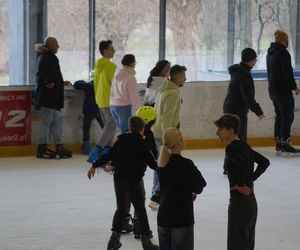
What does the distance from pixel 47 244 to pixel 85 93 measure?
4.62m

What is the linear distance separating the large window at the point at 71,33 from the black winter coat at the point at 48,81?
1.09m

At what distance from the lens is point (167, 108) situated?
745cm

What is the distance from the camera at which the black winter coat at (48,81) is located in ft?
34.2

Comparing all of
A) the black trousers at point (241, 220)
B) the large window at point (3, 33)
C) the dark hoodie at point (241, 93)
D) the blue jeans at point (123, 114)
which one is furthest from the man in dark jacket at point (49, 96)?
the black trousers at point (241, 220)

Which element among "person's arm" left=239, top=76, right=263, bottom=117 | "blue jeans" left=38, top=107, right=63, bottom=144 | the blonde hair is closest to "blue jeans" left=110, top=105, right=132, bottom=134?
"person's arm" left=239, top=76, right=263, bottom=117

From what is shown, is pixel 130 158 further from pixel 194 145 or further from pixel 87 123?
pixel 194 145

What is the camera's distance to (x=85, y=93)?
1104 cm

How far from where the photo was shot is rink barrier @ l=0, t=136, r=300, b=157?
429 inches

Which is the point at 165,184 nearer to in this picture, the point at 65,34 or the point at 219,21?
the point at 65,34

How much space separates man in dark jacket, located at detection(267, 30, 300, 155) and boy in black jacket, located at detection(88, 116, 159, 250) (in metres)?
4.94

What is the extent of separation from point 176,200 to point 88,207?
9.31ft

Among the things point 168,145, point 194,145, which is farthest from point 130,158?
point 194,145

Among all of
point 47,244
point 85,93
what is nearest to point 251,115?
point 85,93

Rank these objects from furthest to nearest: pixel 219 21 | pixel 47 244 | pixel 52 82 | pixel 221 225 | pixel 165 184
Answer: pixel 219 21 < pixel 52 82 < pixel 221 225 < pixel 47 244 < pixel 165 184
